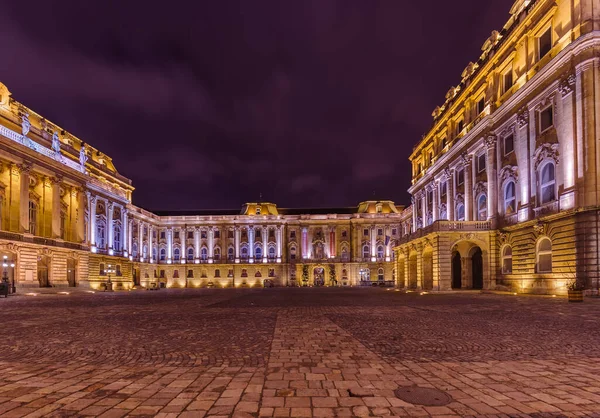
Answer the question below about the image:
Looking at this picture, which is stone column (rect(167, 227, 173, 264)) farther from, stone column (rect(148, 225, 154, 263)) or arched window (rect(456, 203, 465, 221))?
arched window (rect(456, 203, 465, 221))

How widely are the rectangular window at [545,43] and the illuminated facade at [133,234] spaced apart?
93.0ft

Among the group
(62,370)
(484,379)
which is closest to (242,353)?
(62,370)

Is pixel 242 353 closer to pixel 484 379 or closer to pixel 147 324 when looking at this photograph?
pixel 484 379

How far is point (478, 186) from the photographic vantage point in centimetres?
3731

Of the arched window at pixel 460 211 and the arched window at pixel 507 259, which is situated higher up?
the arched window at pixel 460 211

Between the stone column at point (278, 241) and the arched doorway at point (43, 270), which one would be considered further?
the stone column at point (278, 241)

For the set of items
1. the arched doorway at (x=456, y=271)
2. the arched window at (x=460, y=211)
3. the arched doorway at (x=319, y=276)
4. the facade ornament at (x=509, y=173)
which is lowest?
the arched doorway at (x=319, y=276)

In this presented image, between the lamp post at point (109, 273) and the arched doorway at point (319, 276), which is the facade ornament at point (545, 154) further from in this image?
the arched doorway at point (319, 276)

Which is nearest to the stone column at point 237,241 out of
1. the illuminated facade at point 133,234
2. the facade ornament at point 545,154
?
the illuminated facade at point 133,234

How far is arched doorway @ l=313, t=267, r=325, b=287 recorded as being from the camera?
8756 cm

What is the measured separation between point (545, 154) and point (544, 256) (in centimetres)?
667

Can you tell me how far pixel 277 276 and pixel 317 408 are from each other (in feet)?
276

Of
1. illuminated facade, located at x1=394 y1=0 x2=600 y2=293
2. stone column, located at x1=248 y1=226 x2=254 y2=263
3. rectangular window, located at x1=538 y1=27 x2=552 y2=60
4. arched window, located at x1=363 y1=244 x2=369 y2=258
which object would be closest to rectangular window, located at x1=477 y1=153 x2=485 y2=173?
illuminated facade, located at x1=394 y1=0 x2=600 y2=293

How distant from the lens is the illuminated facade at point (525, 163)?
2402cm
